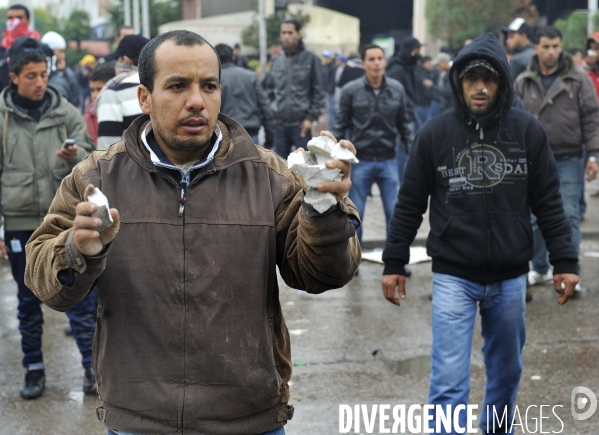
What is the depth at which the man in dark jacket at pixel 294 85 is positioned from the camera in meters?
10.9

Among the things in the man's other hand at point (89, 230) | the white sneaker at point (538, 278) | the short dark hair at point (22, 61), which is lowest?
the white sneaker at point (538, 278)

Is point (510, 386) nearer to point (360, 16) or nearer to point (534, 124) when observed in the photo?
point (534, 124)

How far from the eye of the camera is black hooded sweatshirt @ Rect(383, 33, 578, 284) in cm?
445

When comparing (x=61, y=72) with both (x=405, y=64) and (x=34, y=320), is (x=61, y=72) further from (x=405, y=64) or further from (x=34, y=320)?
(x=405, y=64)

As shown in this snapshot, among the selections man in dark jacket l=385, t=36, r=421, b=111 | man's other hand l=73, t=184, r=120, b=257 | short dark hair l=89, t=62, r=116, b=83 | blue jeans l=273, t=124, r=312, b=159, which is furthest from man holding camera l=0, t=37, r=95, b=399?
man in dark jacket l=385, t=36, r=421, b=111

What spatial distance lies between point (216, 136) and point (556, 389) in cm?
354

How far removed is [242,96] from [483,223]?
5759 millimetres

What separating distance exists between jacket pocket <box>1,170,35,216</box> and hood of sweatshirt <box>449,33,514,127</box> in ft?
8.73

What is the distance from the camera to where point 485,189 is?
447 cm

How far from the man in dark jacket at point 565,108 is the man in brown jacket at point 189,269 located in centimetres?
541

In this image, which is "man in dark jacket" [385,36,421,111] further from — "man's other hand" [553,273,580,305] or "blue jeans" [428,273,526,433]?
"blue jeans" [428,273,526,433]

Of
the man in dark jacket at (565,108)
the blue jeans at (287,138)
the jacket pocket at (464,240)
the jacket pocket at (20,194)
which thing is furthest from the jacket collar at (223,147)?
the blue jeans at (287,138)

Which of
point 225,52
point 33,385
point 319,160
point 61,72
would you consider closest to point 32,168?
point 33,385

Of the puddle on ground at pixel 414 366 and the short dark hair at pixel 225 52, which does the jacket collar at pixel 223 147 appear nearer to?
the puddle on ground at pixel 414 366
